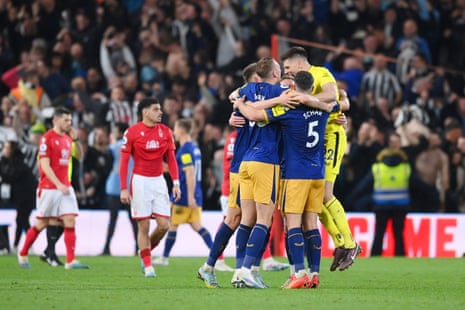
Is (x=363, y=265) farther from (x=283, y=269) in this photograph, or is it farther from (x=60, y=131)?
(x=60, y=131)

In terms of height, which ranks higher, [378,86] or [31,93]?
[378,86]

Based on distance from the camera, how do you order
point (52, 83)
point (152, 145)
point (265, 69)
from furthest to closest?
1. point (52, 83)
2. point (152, 145)
3. point (265, 69)

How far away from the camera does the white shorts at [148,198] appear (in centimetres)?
1464

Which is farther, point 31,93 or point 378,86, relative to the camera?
point 31,93

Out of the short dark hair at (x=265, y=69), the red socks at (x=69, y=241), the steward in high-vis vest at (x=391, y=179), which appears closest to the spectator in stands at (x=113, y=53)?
the steward in high-vis vest at (x=391, y=179)

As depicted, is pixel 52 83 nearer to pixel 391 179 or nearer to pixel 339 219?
pixel 391 179

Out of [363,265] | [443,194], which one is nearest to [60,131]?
[363,265]

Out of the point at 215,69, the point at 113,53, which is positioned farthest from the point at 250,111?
the point at 113,53

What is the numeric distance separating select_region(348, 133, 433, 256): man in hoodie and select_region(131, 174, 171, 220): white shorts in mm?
7071

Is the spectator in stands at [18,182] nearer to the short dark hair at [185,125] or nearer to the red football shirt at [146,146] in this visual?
the short dark hair at [185,125]

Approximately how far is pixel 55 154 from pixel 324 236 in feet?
20.7

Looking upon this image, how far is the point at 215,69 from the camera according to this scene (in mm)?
24594

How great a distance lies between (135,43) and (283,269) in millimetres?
9972

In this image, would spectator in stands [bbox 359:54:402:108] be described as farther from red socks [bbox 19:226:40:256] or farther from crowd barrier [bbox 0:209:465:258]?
red socks [bbox 19:226:40:256]
